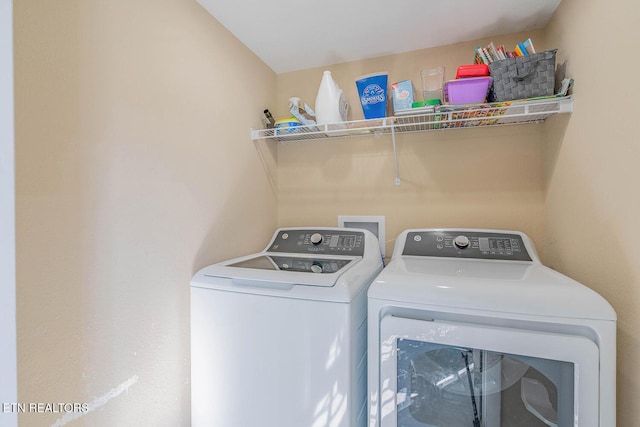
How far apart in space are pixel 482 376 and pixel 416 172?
110cm

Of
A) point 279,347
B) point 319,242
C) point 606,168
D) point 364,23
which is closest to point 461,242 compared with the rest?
point 606,168

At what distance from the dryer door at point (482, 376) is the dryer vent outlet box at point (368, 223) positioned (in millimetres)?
836

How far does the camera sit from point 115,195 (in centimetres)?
92

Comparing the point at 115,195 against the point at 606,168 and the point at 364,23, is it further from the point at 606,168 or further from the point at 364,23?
the point at 606,168

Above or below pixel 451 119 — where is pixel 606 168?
below

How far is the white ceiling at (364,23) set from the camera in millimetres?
1316

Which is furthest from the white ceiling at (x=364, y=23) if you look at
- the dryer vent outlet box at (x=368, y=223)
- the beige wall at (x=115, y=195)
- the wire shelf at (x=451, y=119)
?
the dryer vent outlet box at (x=368, y=223)

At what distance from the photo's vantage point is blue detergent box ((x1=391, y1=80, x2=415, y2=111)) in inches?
56.2

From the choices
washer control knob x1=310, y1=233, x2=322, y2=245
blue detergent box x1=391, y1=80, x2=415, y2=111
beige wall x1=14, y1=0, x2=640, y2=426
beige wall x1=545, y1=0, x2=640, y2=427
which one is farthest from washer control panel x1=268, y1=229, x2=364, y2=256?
beige wall x1=545, y1=0, x2=640, y2=427

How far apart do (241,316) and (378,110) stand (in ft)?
4.09

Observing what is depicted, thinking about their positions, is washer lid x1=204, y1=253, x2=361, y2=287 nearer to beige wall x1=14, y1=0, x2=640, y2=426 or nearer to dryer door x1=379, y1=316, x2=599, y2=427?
beige wall x1=14, y1=0, x2=640, y2=426

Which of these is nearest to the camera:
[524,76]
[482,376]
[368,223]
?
[482,376]

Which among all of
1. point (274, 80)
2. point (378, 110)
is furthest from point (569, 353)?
point (274, 80)

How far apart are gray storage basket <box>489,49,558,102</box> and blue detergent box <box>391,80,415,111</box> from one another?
357 mm
